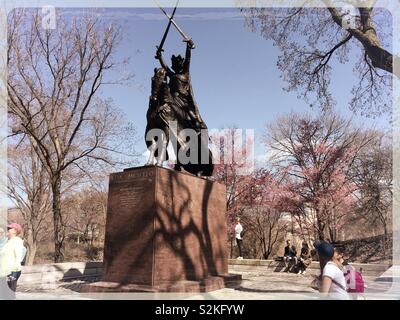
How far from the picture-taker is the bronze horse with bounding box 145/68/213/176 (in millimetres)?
8727

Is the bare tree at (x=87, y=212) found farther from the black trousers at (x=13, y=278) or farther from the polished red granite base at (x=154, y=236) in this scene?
the black trousers at (x=13, y=278)

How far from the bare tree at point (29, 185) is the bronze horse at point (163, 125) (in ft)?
35.7

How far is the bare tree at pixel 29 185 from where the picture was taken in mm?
18594

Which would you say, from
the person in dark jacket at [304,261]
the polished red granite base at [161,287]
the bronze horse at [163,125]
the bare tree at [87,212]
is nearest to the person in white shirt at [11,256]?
the polished red granite base at [161,287]

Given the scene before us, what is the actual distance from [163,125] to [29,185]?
14.2m

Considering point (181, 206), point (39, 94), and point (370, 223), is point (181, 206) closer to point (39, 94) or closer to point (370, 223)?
point (39, 94)

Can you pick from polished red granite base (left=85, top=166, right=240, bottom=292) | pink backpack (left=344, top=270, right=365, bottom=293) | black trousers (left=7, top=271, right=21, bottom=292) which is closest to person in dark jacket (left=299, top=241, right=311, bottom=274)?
polished red granite base (left=85, top=166, right=240, bottom=292)

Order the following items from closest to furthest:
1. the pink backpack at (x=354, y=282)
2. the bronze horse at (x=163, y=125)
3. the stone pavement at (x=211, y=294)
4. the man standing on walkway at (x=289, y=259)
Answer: the pink backpack at (x=354, y=282) < the stone pavement at (x=211, y=294) < the bronze horse at (x=163, y=125) < the man standing on walkway at (x=289, y=259)

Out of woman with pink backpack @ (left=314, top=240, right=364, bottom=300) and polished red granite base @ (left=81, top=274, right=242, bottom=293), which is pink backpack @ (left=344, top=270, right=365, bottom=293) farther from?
polished red granite base @ (left=81, top=274, right=242, bottom=293)

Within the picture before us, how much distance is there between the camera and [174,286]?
7.39 meters

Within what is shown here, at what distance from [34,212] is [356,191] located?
58.5ft

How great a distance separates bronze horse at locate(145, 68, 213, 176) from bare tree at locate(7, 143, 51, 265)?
10.9 metres
